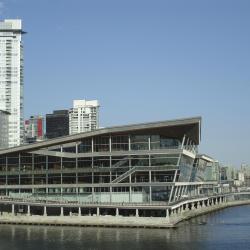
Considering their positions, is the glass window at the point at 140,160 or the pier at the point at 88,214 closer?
the pier at the point at 88,214

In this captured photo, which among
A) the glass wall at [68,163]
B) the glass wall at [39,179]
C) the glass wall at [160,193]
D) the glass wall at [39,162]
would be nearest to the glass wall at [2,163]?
the glass wall at [39,162]

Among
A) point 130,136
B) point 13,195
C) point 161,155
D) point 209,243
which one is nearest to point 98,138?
point 130,136

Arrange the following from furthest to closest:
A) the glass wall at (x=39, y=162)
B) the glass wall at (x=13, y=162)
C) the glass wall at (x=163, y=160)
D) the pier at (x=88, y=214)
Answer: the glass wall at (x=13, y=162) < the glass wall at (x=39, y=162) < the glass wall at (x=163, y=160) < the pier at (x=88, y=214)

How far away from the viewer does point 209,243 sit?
8088cm

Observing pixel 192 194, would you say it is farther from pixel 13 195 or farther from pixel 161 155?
pixel 13 195

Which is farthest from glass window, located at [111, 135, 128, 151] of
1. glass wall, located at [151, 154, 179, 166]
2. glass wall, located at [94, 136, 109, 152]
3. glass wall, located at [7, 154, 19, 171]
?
glass wall, located at [7, 154, 19, 171]

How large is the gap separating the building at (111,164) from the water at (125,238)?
11.3m

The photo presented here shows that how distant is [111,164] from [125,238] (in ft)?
88.3

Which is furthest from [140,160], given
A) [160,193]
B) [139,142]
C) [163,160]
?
[160,193]

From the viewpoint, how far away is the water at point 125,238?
7831 centimetres

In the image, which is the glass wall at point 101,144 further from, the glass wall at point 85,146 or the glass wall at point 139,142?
the glass wall at point 139,142

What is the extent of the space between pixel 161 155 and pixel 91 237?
27.3m

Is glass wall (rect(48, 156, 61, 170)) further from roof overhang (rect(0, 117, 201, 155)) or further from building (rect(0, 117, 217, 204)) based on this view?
roof overhang (rect(0, 117, 201, 155))

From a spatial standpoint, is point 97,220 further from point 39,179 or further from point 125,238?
point 39,179
